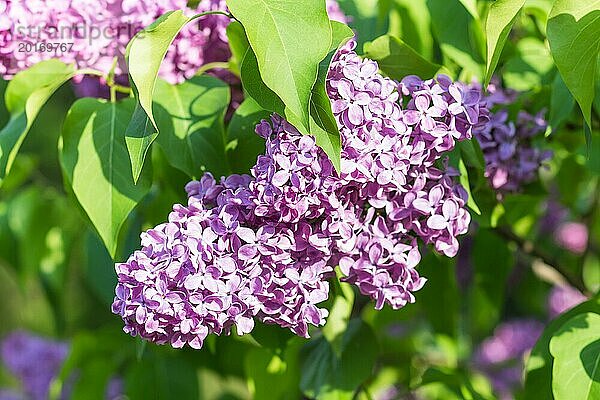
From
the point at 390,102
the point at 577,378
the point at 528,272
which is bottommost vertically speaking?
the point at 528,272

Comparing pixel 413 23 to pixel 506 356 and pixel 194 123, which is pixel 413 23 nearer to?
pixel 194 123

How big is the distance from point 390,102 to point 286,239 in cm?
14

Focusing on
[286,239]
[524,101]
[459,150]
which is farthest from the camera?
[524,101]

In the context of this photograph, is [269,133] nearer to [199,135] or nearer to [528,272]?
[199,135]

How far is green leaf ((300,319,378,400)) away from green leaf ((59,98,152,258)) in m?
0.33

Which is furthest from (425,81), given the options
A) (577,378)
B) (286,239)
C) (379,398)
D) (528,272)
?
(379,398)

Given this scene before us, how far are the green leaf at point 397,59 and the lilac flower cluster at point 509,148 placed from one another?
10 centimetres

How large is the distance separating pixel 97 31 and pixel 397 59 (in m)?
0.32

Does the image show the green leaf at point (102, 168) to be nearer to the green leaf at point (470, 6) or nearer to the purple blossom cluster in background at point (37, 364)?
the green leaf at point (470, 6)

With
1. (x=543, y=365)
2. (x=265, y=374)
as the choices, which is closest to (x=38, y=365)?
(x=265, y=374)

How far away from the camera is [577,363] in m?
0.81

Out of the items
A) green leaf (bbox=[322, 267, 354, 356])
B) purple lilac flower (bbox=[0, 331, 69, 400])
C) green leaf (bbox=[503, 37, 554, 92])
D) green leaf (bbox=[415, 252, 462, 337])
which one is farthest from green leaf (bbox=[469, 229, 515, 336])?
purple lilac flower (bbox=[0, 331, 69, 400])

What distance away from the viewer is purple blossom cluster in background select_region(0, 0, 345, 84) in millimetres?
895

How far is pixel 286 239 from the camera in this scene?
0.71 m
